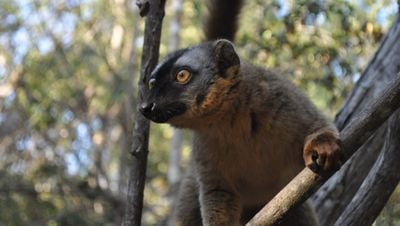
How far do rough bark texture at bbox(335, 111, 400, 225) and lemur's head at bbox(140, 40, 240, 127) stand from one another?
39.9 inches

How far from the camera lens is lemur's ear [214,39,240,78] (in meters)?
4.65

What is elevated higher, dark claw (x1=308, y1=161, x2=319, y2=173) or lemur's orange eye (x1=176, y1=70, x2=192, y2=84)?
lemur's orange eye (x1=176, y1=70, x2=192, y2=84)

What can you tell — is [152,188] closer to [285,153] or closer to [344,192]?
[344,192]

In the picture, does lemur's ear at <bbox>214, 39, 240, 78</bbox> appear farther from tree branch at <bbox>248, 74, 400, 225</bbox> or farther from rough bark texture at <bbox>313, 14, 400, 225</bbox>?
rough bark texture at <bbox>313, 14, 400, 225</bbox>

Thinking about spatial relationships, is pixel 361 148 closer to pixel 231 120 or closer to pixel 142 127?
pixel 231 120

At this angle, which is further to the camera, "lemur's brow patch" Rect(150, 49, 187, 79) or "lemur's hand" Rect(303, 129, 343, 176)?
"lemur's brow patch" Rect(150, 49, 187, 79)

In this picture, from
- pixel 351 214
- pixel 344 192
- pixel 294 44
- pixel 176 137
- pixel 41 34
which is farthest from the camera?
pixel 41 34

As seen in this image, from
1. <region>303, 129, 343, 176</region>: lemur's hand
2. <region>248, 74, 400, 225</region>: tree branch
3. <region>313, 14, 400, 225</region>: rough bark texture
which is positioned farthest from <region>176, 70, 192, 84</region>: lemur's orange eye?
<region>313, 14, 400, 225</region>: rough bark texture

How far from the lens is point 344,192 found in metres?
5.67

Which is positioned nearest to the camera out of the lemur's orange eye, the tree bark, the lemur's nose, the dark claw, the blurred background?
the dark claw

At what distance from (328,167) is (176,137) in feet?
24.7

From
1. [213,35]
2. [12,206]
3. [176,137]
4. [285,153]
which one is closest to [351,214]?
[285,153]

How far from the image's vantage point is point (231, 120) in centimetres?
464

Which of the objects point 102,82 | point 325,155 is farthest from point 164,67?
point 102,82
